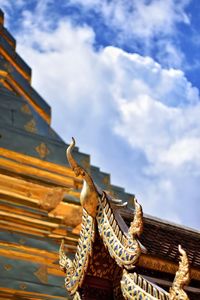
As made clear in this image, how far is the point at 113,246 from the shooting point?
10.0ft

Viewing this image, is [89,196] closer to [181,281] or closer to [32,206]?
[181,281]

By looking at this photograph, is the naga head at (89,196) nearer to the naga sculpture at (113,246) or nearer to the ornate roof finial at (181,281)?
the naga sculpture at (113,246)

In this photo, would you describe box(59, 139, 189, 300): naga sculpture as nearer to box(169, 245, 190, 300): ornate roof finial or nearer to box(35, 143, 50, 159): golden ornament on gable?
box(169, 245, 190, 300): ornate roof finial

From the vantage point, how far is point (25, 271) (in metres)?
6.69

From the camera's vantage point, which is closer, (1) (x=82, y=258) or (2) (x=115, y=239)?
(2) (x=115, y=239)

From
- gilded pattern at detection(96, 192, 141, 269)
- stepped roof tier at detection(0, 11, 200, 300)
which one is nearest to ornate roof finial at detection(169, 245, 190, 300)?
gilded pattern at detection(96, 192, 141, 269)

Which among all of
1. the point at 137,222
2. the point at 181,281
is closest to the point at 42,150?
the point at 137,222

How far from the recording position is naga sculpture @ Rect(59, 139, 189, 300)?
275cm

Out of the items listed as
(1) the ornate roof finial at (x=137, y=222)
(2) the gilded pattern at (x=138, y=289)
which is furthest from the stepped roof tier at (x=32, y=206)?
(1) the ornate roof finial at (x=137, y=222)

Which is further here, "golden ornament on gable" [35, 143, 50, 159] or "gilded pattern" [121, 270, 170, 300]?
"golden ornament on gable" [35, 143, 50, 159]

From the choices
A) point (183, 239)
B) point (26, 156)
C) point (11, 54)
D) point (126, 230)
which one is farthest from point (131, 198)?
point (126, 230)

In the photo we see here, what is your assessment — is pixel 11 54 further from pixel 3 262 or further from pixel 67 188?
pixel 3 262

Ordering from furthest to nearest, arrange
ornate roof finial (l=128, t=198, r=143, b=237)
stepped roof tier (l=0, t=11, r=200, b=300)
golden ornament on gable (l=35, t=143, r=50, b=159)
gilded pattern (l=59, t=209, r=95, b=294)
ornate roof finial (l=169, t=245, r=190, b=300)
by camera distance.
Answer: golden ornament on gable (l=35, t=143, r=50, b=159) → stepped roof tier (l=0, t=11, r=200, b=300) → gilded pattern (l=59, t=209, r=95, b=294) → ornate roof finial (l=128, t=198, r=143, b=237) → ornate roof finial (l=169, t=245, r=190, b=300)

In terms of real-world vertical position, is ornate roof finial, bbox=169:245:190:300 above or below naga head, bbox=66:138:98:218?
below
